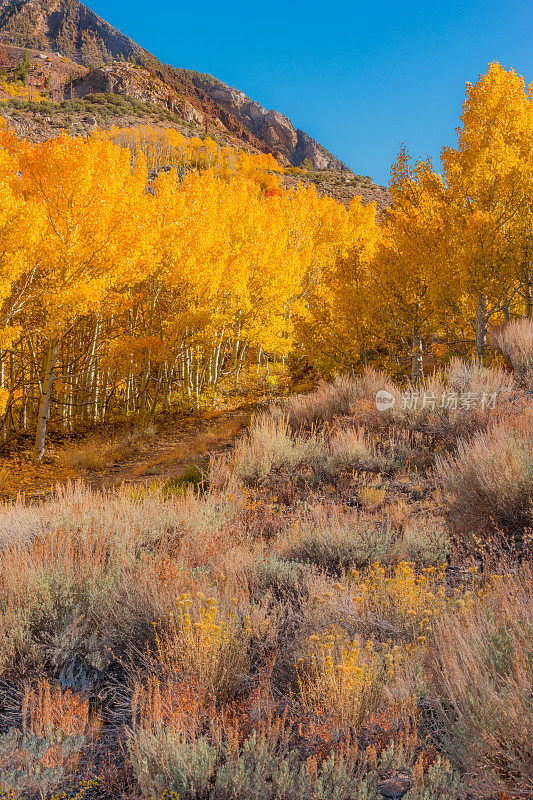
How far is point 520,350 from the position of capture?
9555 millimetres

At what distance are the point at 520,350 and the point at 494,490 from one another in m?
6.76

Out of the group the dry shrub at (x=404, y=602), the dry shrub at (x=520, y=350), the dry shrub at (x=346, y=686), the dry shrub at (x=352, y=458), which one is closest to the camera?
the dry shrub at (x=346, y=686)

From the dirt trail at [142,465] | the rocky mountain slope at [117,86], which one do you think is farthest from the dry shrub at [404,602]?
the rocky mountain slope at [117,86]

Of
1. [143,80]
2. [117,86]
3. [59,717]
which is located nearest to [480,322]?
[59,717]

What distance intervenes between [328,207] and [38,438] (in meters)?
28.8

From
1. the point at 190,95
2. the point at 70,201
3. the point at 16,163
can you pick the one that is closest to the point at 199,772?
the point at 70,201

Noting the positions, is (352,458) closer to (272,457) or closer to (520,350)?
(272,457)

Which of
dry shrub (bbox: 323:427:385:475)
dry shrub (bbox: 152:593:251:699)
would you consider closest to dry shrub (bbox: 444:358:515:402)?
dry shrub (bbox: 323:427:385:475)

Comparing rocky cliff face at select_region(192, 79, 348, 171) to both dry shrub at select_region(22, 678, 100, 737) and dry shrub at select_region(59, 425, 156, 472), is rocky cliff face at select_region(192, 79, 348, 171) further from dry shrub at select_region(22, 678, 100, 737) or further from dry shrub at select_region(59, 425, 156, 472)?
dry shrub at select_region(22, 678, 100, 737)

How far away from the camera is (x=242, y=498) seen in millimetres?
5707

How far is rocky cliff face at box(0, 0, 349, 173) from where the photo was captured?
285 feet

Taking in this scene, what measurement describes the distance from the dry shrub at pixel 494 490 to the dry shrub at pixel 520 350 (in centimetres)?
423

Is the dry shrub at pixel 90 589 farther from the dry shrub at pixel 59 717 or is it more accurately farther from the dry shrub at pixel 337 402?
the dry shrub at pixel 337 402

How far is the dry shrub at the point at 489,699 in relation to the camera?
1559 millimetres
